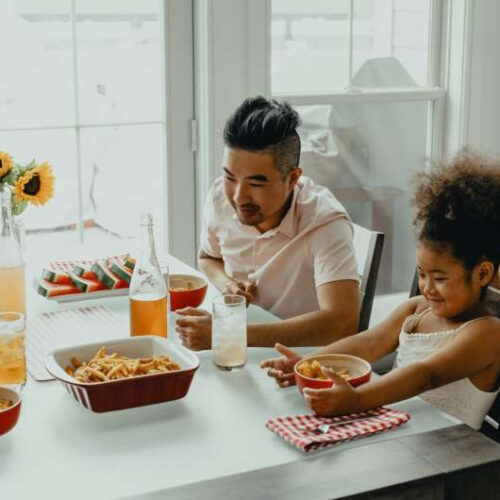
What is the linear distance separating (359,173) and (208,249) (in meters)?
1.03

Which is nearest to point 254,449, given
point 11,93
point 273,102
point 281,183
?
point 281,183

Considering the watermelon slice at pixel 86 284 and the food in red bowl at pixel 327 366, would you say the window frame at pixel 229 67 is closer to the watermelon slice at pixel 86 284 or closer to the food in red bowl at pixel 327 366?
the watermelon slice at pixel 86 284

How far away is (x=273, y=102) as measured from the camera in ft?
7.65

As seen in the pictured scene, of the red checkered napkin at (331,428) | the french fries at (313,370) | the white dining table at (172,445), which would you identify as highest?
the french fries at (313,370)

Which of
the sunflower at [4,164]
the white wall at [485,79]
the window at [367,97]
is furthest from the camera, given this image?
the white wall at [485,79]

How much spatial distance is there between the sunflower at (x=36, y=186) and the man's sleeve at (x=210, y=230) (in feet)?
1.65

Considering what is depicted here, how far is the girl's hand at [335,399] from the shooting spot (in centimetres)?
151

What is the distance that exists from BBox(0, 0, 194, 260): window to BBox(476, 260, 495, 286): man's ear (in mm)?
1564

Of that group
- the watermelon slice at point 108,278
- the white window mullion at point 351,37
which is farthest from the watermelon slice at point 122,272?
the white window mullion at point 351,37

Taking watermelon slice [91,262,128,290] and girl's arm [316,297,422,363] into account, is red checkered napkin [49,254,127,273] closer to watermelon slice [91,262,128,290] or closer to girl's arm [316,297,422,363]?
watermelon slice [91,262,128,290]

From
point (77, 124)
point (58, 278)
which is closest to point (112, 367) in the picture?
point (58, 278)

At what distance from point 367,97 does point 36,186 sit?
1.54 meters

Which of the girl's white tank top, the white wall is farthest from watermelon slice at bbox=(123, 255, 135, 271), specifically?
the white wall

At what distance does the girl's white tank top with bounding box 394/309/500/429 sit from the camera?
1.74 meters
